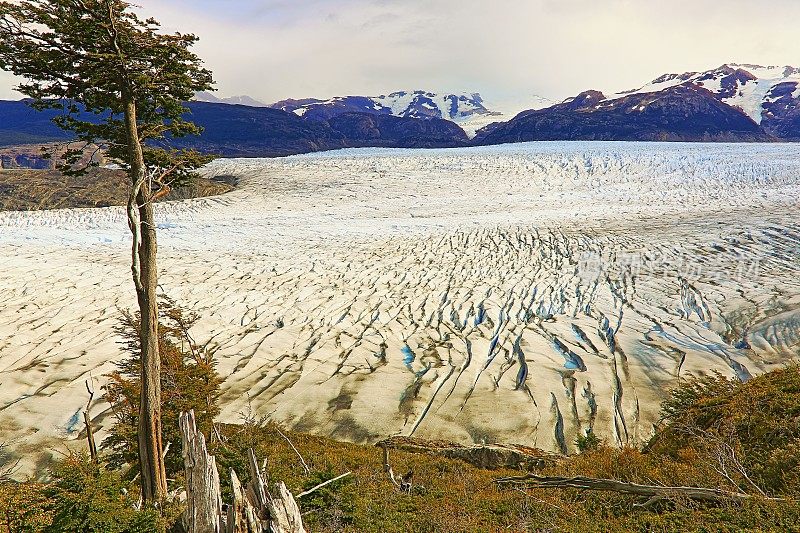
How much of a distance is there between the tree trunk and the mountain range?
266 feet

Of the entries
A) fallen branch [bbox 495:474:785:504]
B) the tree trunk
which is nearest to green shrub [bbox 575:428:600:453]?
fallen branch [bbox 495:474:785:504]

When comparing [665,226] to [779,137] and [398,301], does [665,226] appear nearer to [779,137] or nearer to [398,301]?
[398,301]

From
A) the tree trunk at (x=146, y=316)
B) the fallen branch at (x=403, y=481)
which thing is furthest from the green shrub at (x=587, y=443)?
the tree trunk at (x=146, y=316)

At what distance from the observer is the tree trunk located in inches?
268

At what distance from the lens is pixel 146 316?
22.9ft

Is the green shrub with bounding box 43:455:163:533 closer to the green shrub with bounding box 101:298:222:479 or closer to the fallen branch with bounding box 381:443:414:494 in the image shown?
the green shrub with bounding box 101:298:222:479

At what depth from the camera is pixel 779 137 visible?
286ft

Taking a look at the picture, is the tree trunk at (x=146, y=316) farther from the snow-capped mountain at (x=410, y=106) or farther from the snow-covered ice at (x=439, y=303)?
the snow-capped mountain at (x=410, y=106)

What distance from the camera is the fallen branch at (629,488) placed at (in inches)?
222

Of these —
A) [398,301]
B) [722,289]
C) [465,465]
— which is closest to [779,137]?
[722,289]

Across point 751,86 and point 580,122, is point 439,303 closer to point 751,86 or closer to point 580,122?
point 580,122

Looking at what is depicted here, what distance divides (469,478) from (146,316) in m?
5.73

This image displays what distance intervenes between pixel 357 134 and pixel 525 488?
124284 millimetres

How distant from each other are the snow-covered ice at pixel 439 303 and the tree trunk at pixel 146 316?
493cm
